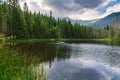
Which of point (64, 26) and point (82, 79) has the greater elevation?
point (64, 26)

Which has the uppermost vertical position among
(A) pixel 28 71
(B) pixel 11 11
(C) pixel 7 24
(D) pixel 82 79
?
(B) pixel 11 11

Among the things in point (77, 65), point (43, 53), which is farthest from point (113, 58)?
point (43, 53)

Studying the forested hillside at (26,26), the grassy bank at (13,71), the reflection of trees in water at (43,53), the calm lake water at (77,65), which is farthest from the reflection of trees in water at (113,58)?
the forested hillside at (26,26)

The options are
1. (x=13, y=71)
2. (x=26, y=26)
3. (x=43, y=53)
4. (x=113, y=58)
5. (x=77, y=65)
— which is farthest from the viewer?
(x=26, y=26)

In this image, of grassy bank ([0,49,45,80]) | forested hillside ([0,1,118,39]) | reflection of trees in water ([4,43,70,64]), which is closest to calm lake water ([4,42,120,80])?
reflection of trees in water ([4,43,70,64])

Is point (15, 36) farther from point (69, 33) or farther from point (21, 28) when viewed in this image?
point (69, 33)

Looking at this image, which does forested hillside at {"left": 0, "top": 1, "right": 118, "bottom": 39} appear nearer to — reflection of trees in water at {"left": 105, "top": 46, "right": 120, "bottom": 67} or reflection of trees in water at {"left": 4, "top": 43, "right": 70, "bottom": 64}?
reflection of trees in water at {"left": 4, "top": 43, "right": 70, "bottom": 64}

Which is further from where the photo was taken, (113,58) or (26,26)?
(26,26)

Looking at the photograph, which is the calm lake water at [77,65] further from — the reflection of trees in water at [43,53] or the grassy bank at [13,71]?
the grassy bank at [13,71]

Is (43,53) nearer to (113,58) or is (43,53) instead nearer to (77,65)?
(77,65)

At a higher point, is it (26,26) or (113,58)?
(26,26)

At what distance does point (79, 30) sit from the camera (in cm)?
18450

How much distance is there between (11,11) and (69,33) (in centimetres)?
8491

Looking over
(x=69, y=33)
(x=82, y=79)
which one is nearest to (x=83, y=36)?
(x=69, y=33)
